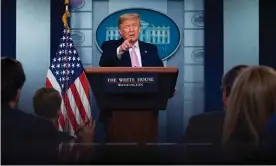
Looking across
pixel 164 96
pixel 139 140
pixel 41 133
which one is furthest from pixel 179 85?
pixel 41 133

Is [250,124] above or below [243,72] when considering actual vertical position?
below

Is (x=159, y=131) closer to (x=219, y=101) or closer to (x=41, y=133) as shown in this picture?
(x=219, y=101)

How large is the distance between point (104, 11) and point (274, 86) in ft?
3.14

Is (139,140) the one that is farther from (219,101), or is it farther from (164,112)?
(219,101)

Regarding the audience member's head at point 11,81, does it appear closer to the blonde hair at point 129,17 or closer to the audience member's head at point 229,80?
the blonde hair at point 129,17

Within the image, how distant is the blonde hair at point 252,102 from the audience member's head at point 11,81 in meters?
1.07

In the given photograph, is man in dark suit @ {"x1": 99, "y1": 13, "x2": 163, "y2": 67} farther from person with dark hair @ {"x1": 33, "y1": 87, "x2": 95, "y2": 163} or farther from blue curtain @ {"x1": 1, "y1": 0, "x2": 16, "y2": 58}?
blue curtain @ {"x1": 1, "y1": 0, "x2": 16, "y2": 58}

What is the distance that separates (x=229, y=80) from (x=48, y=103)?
3.10 ft

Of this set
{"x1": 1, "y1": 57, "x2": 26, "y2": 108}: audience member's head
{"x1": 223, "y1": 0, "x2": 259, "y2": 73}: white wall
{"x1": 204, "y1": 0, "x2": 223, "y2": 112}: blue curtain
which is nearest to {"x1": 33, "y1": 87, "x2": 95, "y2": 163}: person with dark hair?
{"x1": 1, "y1": 57, "x2": 26, "y2": 108}: audience member's head

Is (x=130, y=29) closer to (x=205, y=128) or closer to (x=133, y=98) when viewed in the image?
(x=133, y=98)

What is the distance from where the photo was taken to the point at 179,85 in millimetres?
4047

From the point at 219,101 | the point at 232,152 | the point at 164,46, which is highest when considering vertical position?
the point at 164,46

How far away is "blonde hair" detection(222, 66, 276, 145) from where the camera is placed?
12.9 ft

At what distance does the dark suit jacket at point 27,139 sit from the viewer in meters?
3.94
